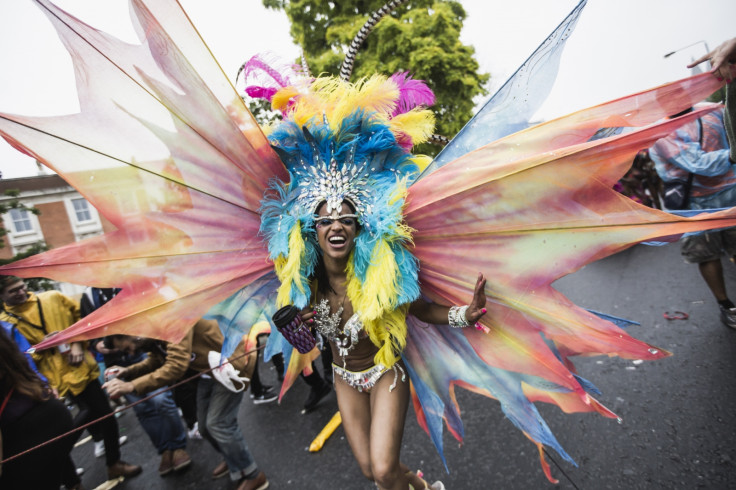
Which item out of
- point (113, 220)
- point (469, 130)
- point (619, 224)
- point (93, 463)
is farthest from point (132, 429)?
point (619, 224)

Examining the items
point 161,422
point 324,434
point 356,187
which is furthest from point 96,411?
point 356,187

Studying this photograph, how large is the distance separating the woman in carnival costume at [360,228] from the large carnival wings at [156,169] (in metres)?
0.25

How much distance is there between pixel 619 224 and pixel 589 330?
516 millimetres

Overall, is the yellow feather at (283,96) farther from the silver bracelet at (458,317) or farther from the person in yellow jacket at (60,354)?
the person in yellow jacket at (60,354)

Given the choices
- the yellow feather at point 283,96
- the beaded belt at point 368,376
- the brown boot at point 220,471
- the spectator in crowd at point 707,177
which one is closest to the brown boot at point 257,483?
the brown boot at point 220,471

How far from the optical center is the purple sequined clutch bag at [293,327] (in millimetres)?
1899

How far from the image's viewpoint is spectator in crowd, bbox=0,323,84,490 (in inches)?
93.0

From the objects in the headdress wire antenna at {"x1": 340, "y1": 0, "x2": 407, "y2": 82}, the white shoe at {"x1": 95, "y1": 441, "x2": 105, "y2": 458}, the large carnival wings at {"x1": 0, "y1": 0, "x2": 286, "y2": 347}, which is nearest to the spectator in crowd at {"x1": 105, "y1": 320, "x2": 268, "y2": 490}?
the large carnival wings at {"x1": 0, "y1": 0, "x2": 286, "y2": 347}

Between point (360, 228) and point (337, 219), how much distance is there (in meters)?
0.15

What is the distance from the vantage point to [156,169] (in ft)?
6.15

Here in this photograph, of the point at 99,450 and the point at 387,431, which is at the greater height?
the point at 387,431

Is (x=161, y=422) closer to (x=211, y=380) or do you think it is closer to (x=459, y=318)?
(x=211, y=380)

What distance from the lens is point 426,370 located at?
239cm

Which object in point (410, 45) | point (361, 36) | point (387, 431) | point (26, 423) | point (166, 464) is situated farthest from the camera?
point (410, 45)
